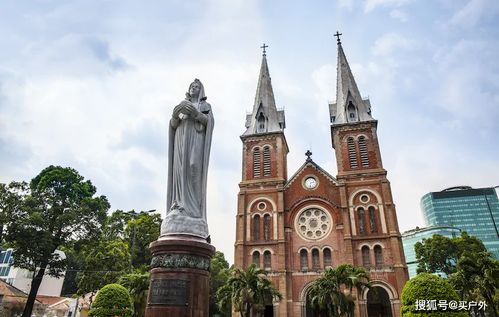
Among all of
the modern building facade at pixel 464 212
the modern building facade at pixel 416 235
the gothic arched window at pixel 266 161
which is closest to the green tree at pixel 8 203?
the gothic arched window at pixel 266 161

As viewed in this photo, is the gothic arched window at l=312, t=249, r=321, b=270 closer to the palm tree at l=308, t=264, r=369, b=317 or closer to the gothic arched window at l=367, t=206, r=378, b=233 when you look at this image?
the gothic arched window at l=367, t=206, r=378, b=233

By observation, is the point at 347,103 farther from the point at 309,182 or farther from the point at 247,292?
the point at 247,292

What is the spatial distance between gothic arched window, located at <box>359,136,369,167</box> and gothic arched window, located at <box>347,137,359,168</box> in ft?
1.80

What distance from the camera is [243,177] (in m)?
33.2

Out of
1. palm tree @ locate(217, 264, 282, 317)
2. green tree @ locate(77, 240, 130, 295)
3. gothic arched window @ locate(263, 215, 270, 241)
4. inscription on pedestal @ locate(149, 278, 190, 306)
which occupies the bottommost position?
inscription on pedestal @ locate(149, 278, 190, 306)

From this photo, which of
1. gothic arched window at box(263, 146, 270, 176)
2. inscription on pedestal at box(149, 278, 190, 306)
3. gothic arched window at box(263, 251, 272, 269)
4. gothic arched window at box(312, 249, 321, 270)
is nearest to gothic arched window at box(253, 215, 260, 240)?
gothic arched window at box(263, 251, 272, 269)

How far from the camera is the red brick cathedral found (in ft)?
86.8

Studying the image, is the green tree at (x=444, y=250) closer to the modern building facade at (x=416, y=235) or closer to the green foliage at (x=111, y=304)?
the green foliage at (x=111, y=304)

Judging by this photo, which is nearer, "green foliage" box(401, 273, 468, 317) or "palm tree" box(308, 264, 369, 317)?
"green foliage" box(401, 273, 468, 317)

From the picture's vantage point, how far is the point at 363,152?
31.3m

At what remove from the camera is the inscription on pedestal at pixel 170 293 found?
527 cm

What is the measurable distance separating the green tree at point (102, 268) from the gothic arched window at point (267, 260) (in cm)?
1056

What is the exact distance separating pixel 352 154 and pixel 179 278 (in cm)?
2802

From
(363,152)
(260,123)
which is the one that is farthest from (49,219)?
(363,152)
